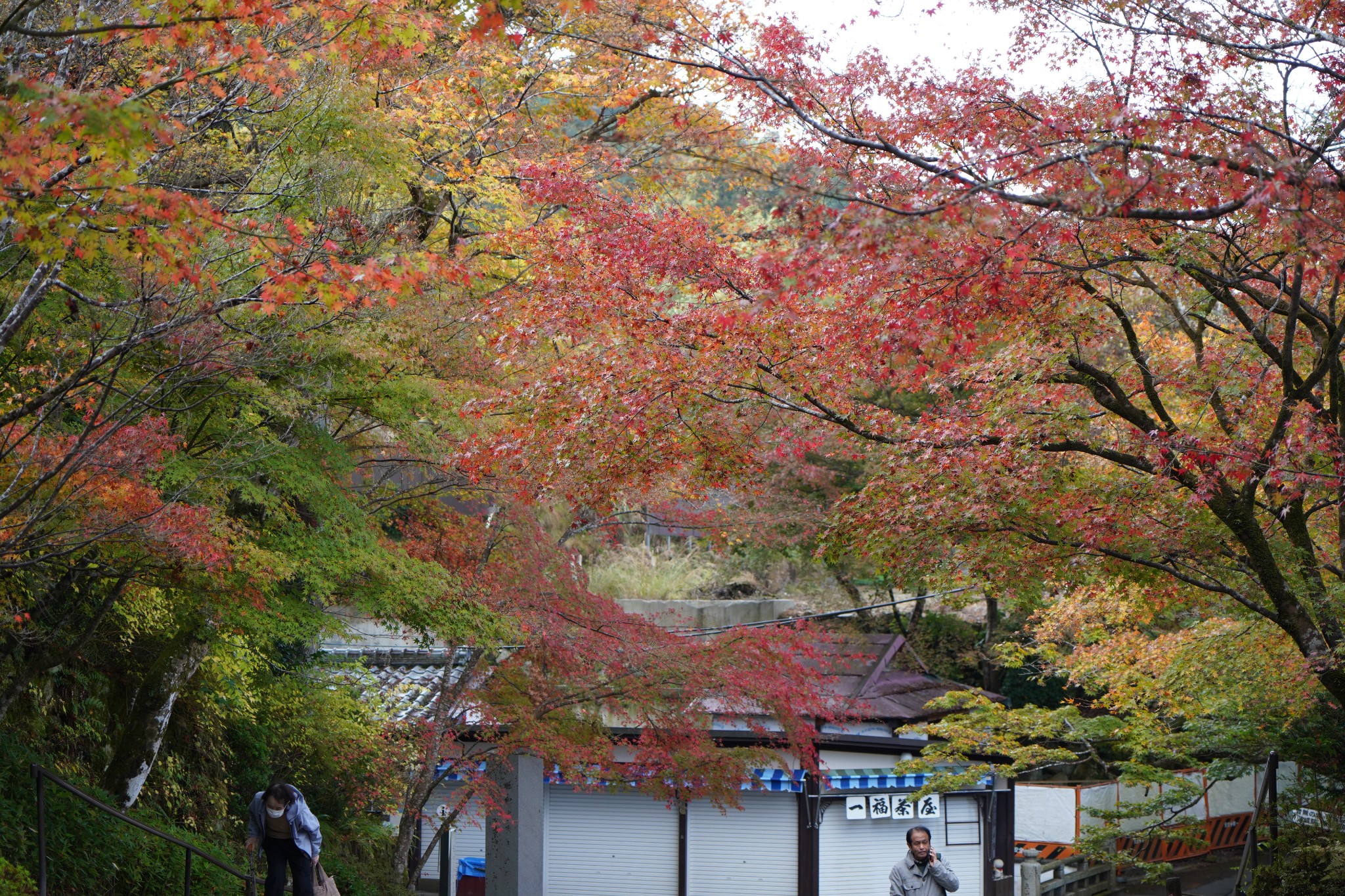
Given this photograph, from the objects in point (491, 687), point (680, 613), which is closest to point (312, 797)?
point (491, 687)

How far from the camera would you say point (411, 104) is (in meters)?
12.0

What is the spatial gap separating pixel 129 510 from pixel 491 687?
7132 mm

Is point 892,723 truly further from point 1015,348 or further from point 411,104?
point 411,104

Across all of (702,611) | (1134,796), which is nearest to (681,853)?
(702,611)

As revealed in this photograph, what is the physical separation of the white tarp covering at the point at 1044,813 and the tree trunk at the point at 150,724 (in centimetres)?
1820

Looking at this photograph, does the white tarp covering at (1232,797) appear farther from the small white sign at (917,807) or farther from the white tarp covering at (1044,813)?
the small white sign at (917,807)

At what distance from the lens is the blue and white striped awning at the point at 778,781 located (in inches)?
676

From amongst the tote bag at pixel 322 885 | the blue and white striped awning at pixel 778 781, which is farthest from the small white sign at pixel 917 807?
the tote bag at pixel 322 885

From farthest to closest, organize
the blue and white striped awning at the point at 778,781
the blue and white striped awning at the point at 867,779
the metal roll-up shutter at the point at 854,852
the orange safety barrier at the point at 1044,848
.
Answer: the orange safety barrier at the point at 1044,848
the metal roll-up shutter at the point at 854,852
the blue and white striped awning at the point at 867,779
the blue and white striped awning at the point at 778,781

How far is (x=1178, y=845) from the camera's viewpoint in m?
24.7

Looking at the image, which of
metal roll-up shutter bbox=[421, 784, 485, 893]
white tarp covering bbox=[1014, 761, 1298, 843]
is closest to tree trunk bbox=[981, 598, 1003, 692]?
white tarp covering bbox=[1014, 761, 1298, 843]

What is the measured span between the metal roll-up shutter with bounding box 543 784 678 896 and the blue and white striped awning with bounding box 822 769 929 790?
2.78 m

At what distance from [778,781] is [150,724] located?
9990mm

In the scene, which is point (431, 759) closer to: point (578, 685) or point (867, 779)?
point (578, 685)
